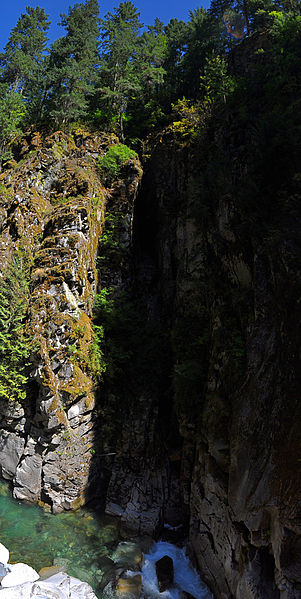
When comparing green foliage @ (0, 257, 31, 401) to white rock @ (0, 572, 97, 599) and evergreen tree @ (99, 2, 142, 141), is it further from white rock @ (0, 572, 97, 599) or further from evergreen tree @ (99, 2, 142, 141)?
evergreen tree @ (99, 2, 142, 141)

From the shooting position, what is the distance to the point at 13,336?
34.6ft

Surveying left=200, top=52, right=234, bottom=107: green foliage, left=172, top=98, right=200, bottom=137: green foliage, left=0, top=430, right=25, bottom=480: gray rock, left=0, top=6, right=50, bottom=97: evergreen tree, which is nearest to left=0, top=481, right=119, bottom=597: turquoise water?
left=0, top=430, right=25, bottom=480: gray rock

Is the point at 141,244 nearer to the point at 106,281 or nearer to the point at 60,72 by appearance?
the point at 106,281

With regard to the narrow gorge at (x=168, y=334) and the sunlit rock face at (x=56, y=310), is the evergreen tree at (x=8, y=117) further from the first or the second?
the sunlit rock face at (x=56, y=310)

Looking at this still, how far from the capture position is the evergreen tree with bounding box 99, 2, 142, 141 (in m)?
18.6

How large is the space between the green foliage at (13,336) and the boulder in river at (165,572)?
620 cm

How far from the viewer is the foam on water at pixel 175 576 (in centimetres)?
698

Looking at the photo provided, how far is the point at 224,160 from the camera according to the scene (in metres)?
9.05

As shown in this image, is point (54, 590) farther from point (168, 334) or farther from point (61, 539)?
point (168, 334)

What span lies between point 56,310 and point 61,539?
6.86m

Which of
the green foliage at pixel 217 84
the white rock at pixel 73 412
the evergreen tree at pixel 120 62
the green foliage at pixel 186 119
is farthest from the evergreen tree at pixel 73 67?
the white rock at pixel 73 412

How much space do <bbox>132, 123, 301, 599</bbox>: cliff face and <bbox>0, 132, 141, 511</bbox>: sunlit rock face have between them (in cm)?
351

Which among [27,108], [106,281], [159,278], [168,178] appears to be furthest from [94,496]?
[27,108]

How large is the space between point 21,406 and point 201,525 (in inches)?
260
